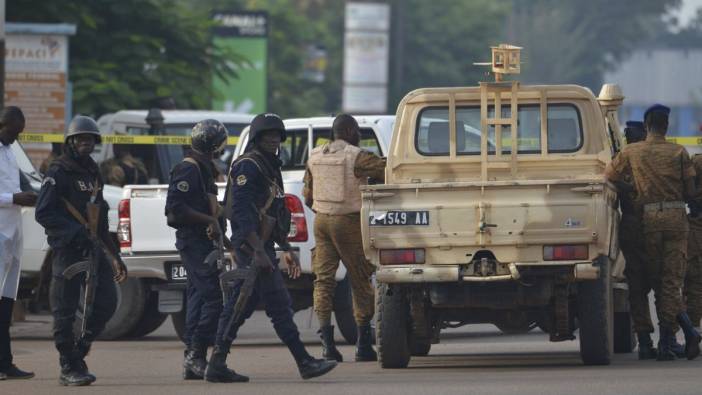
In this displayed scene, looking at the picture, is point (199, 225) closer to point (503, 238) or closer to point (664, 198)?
point (503, 238)

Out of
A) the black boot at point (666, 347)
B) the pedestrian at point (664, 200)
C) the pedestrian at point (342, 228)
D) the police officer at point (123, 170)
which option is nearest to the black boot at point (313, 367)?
the pedestrian at point (342, 228)

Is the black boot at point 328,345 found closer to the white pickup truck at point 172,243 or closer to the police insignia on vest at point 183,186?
the white pickup truck at point 172,243

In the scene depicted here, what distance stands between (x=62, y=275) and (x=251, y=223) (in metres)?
1.25

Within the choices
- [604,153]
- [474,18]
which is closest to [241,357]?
[604,153]

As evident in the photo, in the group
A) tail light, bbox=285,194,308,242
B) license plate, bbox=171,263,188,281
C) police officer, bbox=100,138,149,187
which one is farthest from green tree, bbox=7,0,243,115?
tail light, bbox=285,194,308,242

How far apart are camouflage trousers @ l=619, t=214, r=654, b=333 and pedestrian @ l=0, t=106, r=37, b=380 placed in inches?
171

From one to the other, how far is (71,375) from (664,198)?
4402 millimetres

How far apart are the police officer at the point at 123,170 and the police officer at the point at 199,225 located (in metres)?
7.58

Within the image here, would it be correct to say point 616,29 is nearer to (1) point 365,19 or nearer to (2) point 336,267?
(1) point 365,19

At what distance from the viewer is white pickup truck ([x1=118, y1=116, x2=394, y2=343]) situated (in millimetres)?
15070

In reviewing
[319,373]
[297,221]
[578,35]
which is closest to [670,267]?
[319,373]

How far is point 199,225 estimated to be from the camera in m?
12.2

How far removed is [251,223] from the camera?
1189 cm

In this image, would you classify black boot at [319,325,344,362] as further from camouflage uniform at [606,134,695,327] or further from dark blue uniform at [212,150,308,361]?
camouflage uniform at [606,134,695,327]
